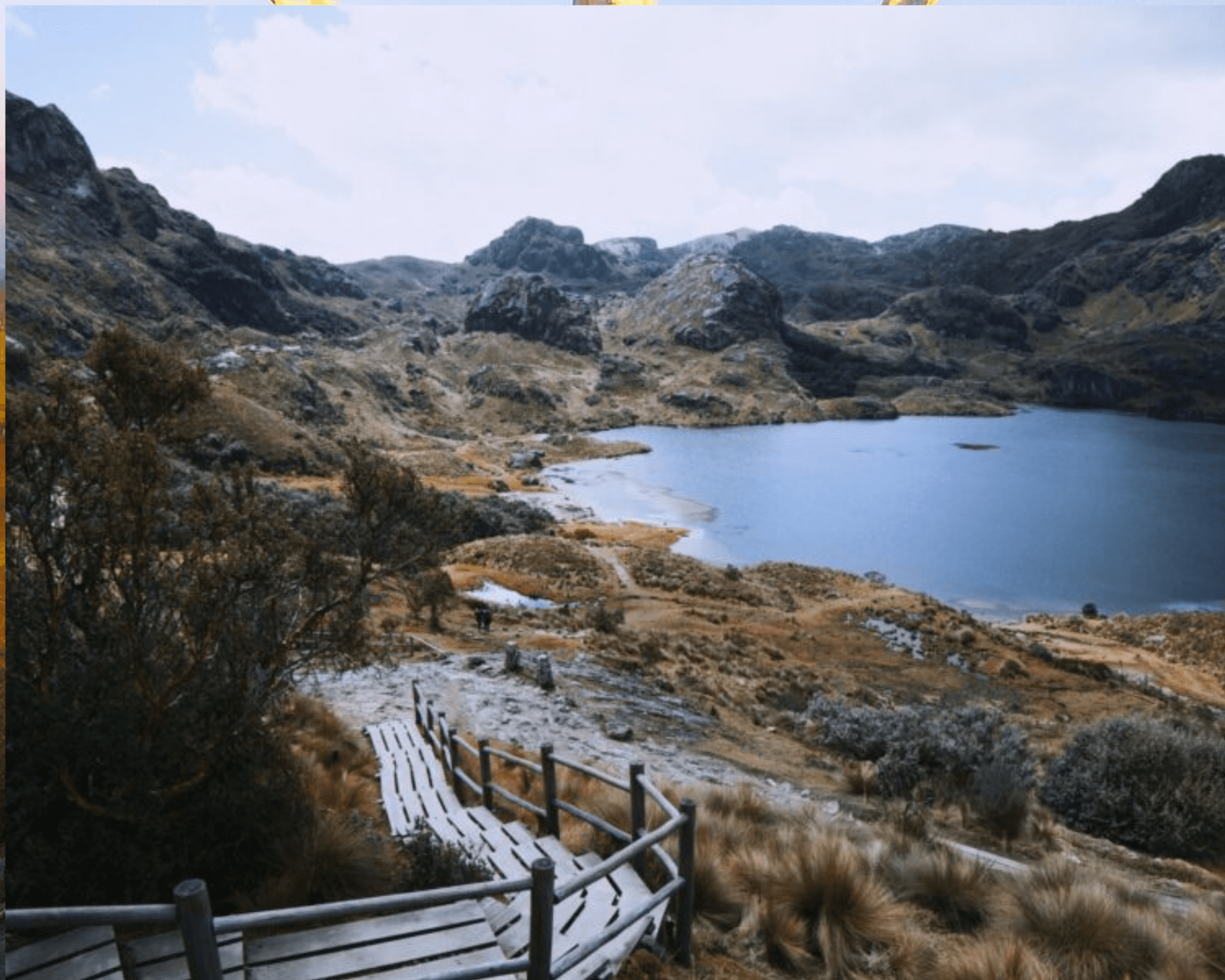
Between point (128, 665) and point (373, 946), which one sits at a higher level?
point (128, 665)

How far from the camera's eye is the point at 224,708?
220 inches

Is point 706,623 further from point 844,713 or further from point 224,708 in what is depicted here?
point 224,708

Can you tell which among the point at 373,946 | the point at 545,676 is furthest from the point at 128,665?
the point at 545,676

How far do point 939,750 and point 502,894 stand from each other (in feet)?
31.1

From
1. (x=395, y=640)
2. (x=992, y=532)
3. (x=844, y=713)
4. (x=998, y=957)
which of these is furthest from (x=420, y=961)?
(x=992, y=532)

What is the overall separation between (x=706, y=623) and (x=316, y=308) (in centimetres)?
16389

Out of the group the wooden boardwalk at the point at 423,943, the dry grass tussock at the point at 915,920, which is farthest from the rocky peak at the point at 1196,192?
the wooden boardwalk at the point at 423,943

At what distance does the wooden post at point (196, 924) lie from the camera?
2.53 metres

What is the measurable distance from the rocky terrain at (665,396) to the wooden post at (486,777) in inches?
152

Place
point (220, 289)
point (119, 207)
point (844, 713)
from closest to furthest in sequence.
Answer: point (844, 713) → point (119, 207) → point (220, 289)

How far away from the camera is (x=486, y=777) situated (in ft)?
24.5

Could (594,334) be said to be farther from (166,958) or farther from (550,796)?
(166,958)

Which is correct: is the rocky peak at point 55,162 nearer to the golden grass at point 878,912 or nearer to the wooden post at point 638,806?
the golden grass at point 878,912

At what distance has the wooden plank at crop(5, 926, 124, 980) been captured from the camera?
9.89 ft
